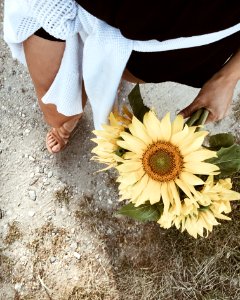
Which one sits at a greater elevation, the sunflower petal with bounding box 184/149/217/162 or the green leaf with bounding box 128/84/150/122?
the sunflower petal with bounding box 184/149/217/162

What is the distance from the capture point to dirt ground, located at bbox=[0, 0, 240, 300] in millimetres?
1516

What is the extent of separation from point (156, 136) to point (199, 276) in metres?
0.92

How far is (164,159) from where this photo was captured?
29.6 inches

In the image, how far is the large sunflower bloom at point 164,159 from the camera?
69 centimetres

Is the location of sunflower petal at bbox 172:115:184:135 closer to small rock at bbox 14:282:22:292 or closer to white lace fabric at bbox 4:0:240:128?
white lace fabric at bbox 4:0:240:128

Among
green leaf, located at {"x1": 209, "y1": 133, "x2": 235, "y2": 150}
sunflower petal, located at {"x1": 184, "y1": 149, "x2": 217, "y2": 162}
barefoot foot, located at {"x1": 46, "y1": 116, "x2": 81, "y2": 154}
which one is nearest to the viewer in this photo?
sunflower petal, located at {"x1": 184, "y1": 149, "x2": 217, "y2": 162}

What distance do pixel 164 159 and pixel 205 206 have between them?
10 cm

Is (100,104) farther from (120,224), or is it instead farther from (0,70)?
(0,70)

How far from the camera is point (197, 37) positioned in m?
0.75

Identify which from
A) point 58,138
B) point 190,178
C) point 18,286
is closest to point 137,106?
point 190,178

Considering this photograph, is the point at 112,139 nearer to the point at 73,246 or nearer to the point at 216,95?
the point at 216,95

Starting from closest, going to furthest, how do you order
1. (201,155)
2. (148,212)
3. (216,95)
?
(201,155)
(148,212)
(216,95)

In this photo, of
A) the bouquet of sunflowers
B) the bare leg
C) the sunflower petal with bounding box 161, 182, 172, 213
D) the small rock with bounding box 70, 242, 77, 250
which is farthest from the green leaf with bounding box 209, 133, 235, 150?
the small rock with bounding box 70, 242, 77, 250

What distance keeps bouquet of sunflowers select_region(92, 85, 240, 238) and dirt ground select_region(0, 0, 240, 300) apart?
2.57ft
